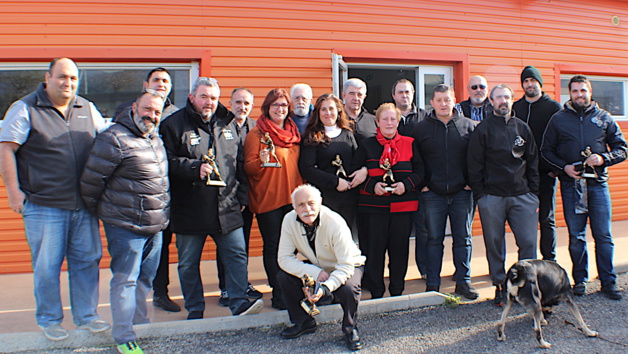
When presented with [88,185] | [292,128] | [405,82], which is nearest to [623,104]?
[405,82]

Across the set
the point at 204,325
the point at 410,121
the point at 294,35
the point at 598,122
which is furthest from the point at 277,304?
the point at 294,35

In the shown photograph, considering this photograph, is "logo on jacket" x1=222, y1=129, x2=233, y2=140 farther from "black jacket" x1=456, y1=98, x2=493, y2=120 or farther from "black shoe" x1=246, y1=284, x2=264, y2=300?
"black jacket" x1=456, y1=98, x2=493, y2=120

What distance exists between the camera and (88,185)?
287 centimetres

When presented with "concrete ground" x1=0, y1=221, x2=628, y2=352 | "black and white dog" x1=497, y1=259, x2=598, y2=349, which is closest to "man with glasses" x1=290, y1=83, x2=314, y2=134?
"concrete ground" x1=0, y1=221, x2=628, y2=352

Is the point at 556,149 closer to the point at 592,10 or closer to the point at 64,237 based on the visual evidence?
the point at 64,237

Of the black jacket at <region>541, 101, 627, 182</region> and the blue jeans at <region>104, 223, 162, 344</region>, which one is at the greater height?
the black jacket at <region>541, 101, 627, 182</region>

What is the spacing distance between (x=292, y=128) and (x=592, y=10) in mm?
6033

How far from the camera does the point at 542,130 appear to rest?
441cm

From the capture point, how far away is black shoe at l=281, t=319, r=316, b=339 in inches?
127

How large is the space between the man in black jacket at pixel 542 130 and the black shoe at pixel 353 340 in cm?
221

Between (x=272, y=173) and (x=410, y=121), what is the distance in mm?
1510

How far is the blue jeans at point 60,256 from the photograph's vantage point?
2.94 m

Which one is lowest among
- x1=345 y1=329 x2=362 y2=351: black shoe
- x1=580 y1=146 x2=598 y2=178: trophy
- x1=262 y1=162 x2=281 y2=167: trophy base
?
x1=345 y1=329 x2=362 y2=351: black shoe

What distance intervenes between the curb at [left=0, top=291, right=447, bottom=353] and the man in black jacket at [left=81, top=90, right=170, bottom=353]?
0.24 m
